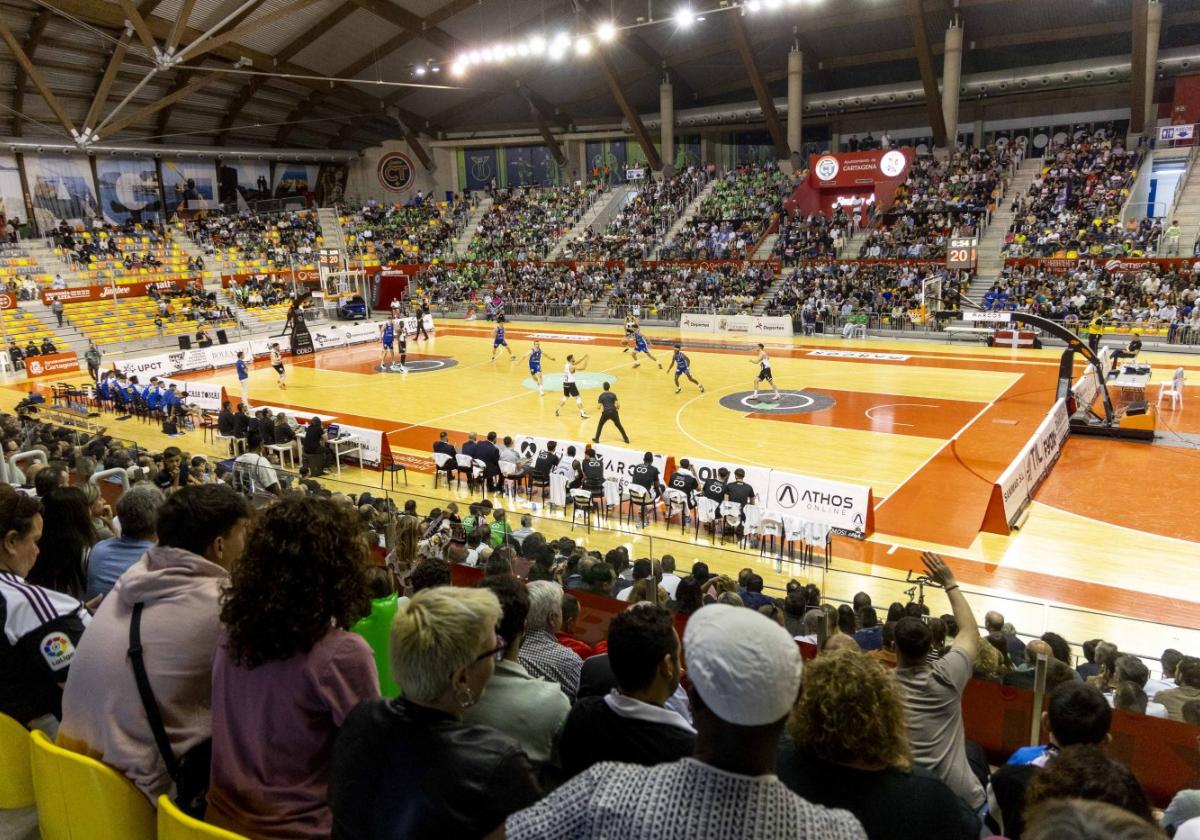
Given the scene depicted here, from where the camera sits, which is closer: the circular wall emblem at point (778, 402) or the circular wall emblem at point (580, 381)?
the circular wall emblem at point (778, 402)

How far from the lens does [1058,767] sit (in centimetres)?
230

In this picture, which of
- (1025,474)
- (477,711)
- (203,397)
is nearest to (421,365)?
(203,397)

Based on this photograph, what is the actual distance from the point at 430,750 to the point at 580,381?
24.8 metres

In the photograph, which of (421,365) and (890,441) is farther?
(421,365)

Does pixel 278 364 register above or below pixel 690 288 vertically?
below

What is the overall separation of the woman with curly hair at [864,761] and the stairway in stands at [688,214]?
1709 inches

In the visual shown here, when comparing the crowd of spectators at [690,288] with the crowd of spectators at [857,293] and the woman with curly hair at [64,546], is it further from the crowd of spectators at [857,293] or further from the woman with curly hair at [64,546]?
the woman with curly hair at [64,546]

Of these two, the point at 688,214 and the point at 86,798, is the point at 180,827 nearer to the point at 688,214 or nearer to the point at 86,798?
the point at 86,798

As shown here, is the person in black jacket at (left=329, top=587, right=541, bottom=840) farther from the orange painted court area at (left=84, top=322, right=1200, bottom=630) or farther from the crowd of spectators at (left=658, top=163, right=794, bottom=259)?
the crowd of spectators at (left=658, top=163, right=794, bottom=259)

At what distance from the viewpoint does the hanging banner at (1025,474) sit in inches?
531

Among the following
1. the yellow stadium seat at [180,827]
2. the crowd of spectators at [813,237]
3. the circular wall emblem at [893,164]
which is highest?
the circular wall emblem at [893,164]

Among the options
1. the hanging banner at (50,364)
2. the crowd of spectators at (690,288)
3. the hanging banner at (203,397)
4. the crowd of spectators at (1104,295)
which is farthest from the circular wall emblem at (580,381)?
the hanging banner at (50,364)

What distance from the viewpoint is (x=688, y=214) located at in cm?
4728

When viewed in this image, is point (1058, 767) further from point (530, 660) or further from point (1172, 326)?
point (1172, 326)
